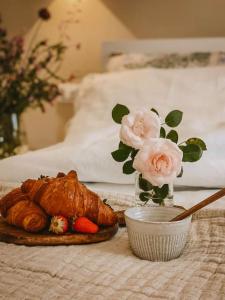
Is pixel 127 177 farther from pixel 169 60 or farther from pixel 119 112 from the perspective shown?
pixel 169 60

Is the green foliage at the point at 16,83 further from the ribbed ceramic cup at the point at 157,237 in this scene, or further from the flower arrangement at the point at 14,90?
the ribbed ceramic cup at the point at 157,237

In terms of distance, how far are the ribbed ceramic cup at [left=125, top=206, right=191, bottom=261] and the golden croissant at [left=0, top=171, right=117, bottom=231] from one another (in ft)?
0.25

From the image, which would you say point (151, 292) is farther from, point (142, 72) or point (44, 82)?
point (44, 82)

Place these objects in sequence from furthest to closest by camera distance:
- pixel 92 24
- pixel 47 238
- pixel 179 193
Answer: pixel 92 24 < pixel 179 193 < pixel 47 238

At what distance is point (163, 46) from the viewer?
253cm

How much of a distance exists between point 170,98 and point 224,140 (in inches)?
22.3

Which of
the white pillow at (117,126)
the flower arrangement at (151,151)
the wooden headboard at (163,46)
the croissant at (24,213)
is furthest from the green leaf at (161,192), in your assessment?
the wooden headboard at (163,46)

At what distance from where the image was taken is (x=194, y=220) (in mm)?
1056

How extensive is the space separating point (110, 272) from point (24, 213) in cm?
24

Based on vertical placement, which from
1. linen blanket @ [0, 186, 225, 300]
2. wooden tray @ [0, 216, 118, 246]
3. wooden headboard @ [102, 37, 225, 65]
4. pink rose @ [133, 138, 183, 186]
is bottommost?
linen blanket @ [0, 186, 225, 300]

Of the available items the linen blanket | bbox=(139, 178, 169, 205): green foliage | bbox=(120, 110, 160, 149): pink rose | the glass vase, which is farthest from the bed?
the glass vase

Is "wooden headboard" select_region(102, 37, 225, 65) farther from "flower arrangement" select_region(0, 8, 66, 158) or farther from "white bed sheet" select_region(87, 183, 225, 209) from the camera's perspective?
"white bed sheet" select_region(87, 183, 225, 209)

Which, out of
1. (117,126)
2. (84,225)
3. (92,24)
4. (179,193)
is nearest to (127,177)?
(179,193)

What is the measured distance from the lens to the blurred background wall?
2.53m
